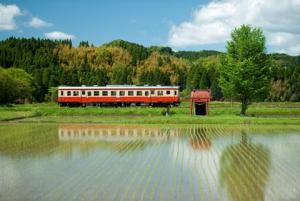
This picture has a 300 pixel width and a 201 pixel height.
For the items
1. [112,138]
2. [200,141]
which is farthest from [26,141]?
[200,141]

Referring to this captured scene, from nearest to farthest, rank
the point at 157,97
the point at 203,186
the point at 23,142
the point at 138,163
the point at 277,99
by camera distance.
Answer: the point at 203,186 → the point at 138,163 → the point at 23,142 → the point at 157,97 → the point at 277,99

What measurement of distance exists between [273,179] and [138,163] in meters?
4.97

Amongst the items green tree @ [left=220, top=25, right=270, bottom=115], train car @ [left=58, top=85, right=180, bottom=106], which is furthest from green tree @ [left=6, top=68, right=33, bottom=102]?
green tree @ [left=220, top=25, right=270, bottom=115]

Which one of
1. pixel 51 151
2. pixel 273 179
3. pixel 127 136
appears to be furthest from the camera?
pixel 127 136

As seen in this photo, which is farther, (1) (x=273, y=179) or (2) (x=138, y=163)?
(2) (x=138, y=163)

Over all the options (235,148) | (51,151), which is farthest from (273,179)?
(51,151)

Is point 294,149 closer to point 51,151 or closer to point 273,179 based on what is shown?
point 273,179

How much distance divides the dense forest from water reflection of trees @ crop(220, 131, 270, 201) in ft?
69.4

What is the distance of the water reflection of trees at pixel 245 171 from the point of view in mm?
11177

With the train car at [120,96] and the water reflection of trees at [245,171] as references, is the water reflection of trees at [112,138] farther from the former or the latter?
the train car at [120,96]

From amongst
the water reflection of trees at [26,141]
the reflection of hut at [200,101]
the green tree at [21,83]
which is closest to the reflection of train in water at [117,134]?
the water reflection of trees at [26,141]

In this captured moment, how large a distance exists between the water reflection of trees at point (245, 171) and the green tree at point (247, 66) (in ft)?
57.9

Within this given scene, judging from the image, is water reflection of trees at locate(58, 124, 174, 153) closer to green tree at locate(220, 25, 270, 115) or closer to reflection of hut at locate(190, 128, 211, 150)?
reflection of hut at locate(190, 128, 211, 150)

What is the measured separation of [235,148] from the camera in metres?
20.0
